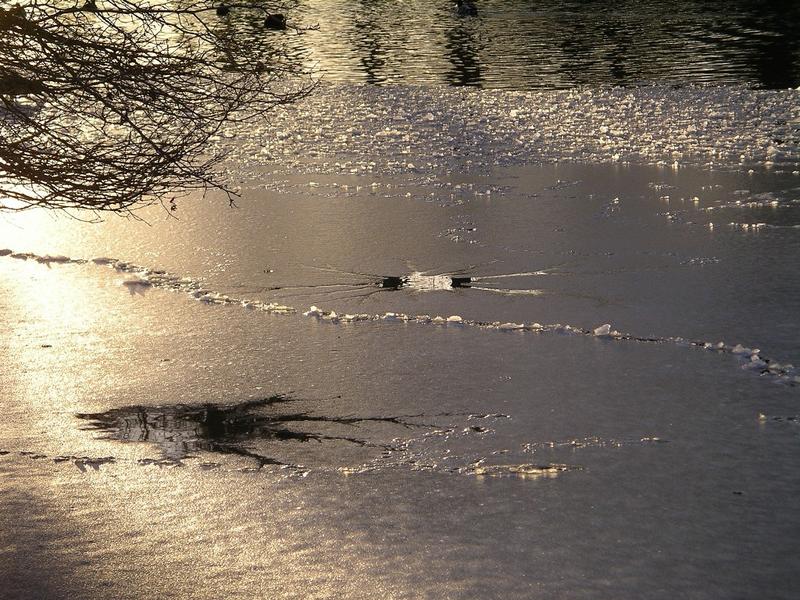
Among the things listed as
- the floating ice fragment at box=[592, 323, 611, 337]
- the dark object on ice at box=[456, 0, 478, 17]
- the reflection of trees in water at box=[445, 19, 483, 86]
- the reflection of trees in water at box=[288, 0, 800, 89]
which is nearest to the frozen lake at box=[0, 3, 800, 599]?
the floating ice fragment at box=[592, 323, 611, 337]

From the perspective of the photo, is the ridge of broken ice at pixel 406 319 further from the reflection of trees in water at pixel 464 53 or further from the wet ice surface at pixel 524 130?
the reflection of trees in water at pixel 464 53

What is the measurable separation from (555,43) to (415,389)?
25.9 metres

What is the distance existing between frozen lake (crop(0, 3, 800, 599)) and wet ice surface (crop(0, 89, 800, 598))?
0.07ft

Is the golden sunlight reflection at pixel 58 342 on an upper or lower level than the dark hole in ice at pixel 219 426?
upper

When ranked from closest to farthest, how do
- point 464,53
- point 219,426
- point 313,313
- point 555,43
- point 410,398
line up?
point 219,426, point 410,398, point 313,313, point 464,53, point 555,43

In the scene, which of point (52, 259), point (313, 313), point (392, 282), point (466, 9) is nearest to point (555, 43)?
point (466, 9)

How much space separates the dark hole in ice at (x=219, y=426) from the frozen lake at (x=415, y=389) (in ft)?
0.06

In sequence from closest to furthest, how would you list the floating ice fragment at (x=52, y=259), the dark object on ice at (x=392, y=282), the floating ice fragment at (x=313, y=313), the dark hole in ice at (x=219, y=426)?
the dark hole in ice at (x=219, y=426)
the floating ice fragment at (x=313, y=313)
the dark object on ice at (x=392, y=282)
the floating ice fragment at (x=52, y=259)

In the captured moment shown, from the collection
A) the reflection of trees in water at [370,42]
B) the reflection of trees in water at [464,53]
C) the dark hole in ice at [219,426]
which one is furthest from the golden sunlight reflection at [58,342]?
the reflection of trees in water at [370,42]

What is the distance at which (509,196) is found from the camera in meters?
11.3

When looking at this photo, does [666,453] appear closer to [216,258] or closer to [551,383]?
[551,383]

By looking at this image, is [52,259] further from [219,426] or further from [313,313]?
[219,426]

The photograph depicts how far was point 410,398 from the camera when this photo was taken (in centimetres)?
641

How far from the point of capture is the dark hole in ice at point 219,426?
5828 millimetres
